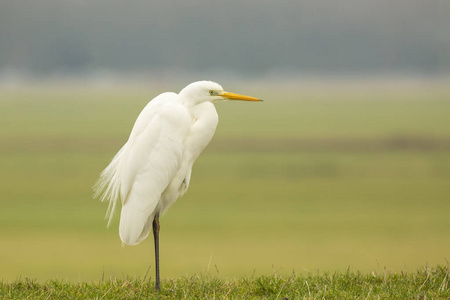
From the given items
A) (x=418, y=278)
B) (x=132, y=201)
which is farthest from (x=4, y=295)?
(x=418, y=278)

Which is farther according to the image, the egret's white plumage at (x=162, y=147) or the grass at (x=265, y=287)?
the egret's white plumage at (x=162, y=147)

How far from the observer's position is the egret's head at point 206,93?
166 inches

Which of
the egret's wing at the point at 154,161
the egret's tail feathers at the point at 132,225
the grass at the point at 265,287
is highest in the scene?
the egret's wing at the point at 154,161

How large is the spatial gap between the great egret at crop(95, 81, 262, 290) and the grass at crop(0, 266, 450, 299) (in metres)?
0.27

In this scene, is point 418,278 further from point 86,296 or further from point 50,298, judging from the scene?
point 50,298

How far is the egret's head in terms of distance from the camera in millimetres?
4215

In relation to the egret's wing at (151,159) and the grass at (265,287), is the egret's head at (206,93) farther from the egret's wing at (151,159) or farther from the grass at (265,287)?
the grass at (265,287)

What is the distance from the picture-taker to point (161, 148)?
418cm

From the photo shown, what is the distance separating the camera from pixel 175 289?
4027 mm

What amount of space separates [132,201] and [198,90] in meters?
1.09

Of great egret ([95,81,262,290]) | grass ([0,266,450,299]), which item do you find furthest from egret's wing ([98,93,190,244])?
grass ([0,266,450,299])

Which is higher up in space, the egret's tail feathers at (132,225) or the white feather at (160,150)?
the white feather at (160,150)

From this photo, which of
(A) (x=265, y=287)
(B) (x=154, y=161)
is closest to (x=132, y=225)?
(B) (x=154, y=161)

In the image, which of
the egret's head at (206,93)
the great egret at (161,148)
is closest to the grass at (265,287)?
the great egret at (161,148)
